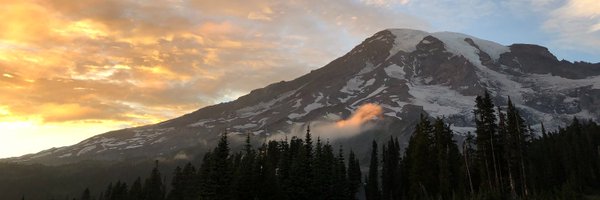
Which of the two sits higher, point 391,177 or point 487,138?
point 487,138

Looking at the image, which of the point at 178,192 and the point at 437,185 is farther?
the point at 178,192

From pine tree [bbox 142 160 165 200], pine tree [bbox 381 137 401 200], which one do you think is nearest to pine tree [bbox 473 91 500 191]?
pine tree [bbox 381 137 401 200]

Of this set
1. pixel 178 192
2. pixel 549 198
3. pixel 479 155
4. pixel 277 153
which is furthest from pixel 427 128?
pixel 178 192

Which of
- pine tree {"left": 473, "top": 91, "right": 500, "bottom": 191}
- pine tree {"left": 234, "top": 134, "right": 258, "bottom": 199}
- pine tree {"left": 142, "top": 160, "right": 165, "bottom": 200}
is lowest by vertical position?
pine tree {"left": 142, "top": 160, "right": 165, "bottom": 200}

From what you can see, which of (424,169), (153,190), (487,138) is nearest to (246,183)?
(424,169)

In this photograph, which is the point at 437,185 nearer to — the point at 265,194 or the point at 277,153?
the point at 265,194

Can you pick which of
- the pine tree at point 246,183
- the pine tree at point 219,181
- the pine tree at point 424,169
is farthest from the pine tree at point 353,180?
the pine tree at point 219,181

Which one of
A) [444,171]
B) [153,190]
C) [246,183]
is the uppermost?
[444,171]

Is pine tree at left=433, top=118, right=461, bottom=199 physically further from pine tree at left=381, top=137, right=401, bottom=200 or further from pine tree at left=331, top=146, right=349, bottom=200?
pine tree at left=381, top=137, right=401, bottom=200

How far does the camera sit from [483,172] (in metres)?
65.1

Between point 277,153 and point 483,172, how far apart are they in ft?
156

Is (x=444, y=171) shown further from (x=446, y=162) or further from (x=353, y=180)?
Answer: (x=353, y=180)

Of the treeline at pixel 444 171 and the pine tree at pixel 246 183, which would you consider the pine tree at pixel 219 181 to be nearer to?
the treeline at pixel 444 171

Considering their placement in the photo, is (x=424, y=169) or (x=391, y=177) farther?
(x=391, y=177)
